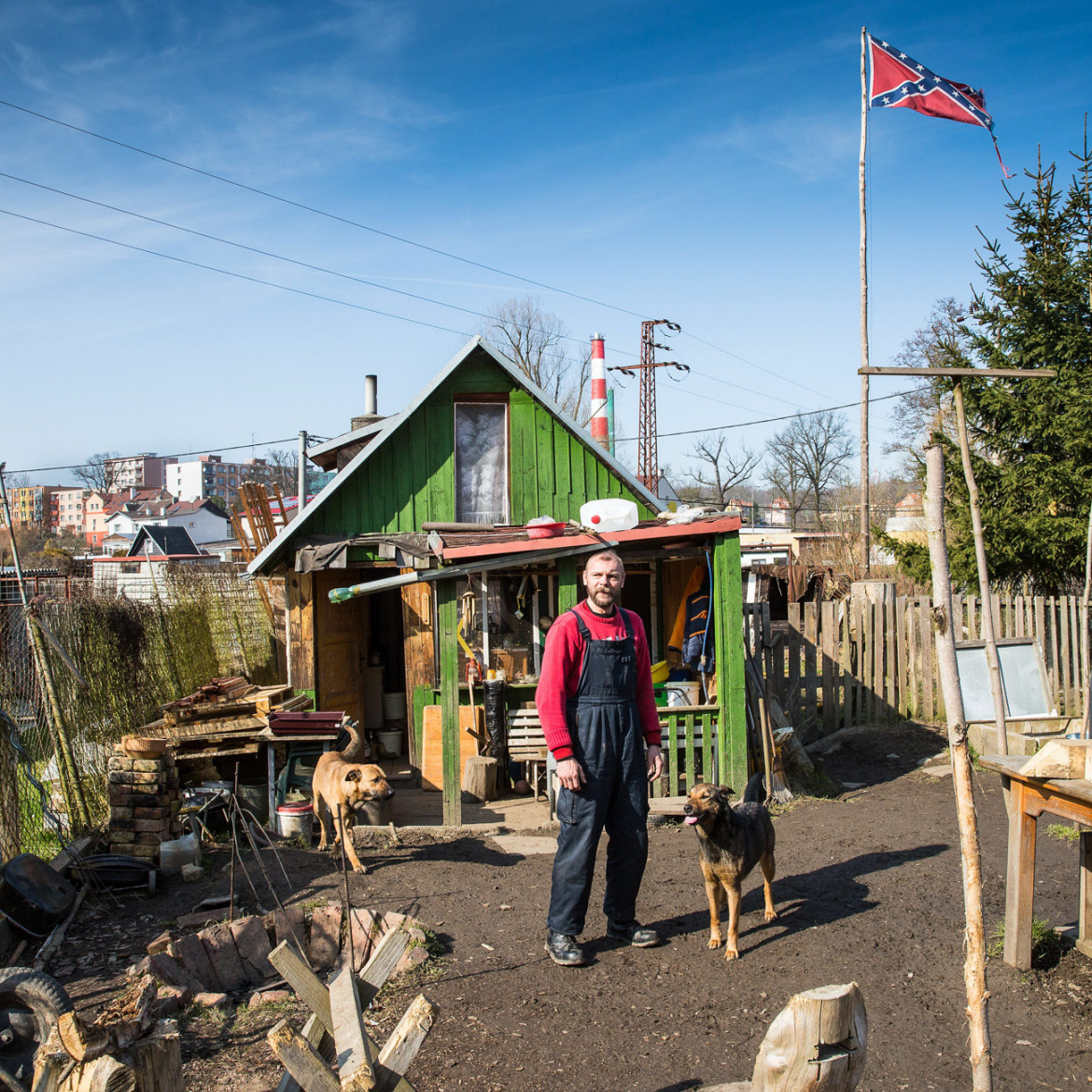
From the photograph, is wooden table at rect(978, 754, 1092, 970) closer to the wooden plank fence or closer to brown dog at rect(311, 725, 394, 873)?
brown dog at rect(311, 725, 394, 873)

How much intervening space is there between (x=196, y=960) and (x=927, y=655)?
9.27 m

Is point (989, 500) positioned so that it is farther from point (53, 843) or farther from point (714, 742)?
point (53, 843)

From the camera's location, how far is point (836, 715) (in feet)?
36.7

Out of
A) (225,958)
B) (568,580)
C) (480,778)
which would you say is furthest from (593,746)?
(480,778)

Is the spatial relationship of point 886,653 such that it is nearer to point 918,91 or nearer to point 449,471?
point 449,471

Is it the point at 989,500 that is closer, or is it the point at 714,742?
the point at 714,742

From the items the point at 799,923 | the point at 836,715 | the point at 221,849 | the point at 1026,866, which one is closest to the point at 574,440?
the point at 836,715

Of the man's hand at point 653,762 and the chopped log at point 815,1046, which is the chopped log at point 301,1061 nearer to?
the chopped log at point 815,1046

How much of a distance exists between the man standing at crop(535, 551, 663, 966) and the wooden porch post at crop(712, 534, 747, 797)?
3596 millimetres

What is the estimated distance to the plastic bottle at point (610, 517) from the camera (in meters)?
8.63

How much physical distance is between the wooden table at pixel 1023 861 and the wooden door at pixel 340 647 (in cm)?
842

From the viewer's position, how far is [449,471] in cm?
1116

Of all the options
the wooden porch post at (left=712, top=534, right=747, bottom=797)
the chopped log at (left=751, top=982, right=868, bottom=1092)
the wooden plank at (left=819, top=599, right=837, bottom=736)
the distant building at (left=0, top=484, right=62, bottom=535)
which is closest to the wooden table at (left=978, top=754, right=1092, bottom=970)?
the chopped log at (left=751, top=982, right=868, bottom=1092)

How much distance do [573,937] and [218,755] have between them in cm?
492
